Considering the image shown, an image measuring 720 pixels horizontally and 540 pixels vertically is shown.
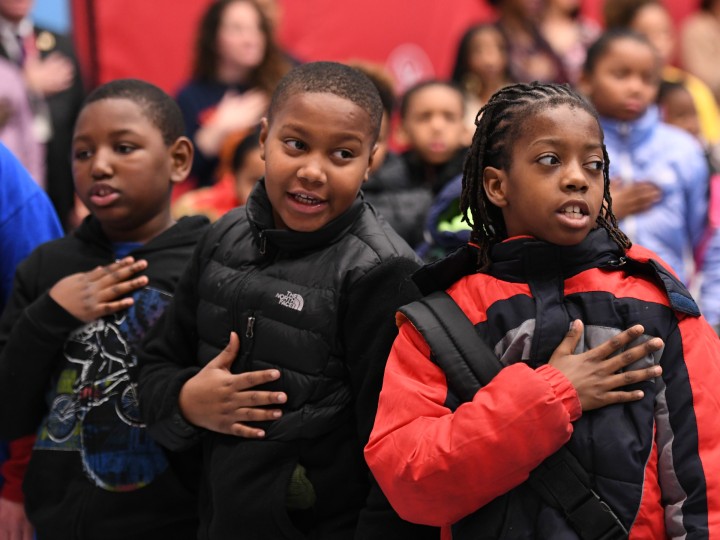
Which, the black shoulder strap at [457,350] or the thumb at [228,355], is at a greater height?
the black shoulder strap at [457,350]

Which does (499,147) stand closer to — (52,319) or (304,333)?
(304,333)

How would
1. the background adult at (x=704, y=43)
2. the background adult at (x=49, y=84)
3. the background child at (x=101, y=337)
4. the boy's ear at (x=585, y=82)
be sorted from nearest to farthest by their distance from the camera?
the background child at (x=101, y=337)
the boy's ear at (x=585, y=82)
the background adult at (x=49, y=84)
the background adult at (x=704, y=43)

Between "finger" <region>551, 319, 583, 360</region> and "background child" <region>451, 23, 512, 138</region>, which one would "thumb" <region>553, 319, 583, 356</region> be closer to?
"finger" <region>551, 319, 583, 360</region>

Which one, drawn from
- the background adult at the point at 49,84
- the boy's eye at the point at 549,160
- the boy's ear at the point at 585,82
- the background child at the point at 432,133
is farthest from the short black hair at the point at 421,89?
the boy's eye at the point at 549,160

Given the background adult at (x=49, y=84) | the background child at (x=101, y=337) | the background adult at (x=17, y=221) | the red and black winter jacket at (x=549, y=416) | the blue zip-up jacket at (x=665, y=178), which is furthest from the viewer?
the background adult at (x=49, y=84)

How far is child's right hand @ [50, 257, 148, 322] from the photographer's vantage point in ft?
8.82

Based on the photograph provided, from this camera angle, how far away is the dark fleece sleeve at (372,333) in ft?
7.43

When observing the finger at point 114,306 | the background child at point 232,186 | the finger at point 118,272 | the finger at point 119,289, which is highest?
the finger at point 118,272

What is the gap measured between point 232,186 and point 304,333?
261 centimetres

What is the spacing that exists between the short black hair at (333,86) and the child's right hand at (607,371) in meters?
0.75

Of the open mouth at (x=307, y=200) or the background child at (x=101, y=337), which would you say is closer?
the open mouth at (x=307, y=200)

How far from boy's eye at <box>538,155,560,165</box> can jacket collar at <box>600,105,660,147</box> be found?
185 centimetres

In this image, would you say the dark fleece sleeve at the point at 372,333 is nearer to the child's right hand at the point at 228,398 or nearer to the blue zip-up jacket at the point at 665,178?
the child's right hand at the point at 228,398

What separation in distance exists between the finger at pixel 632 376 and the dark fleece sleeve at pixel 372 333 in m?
0.50
